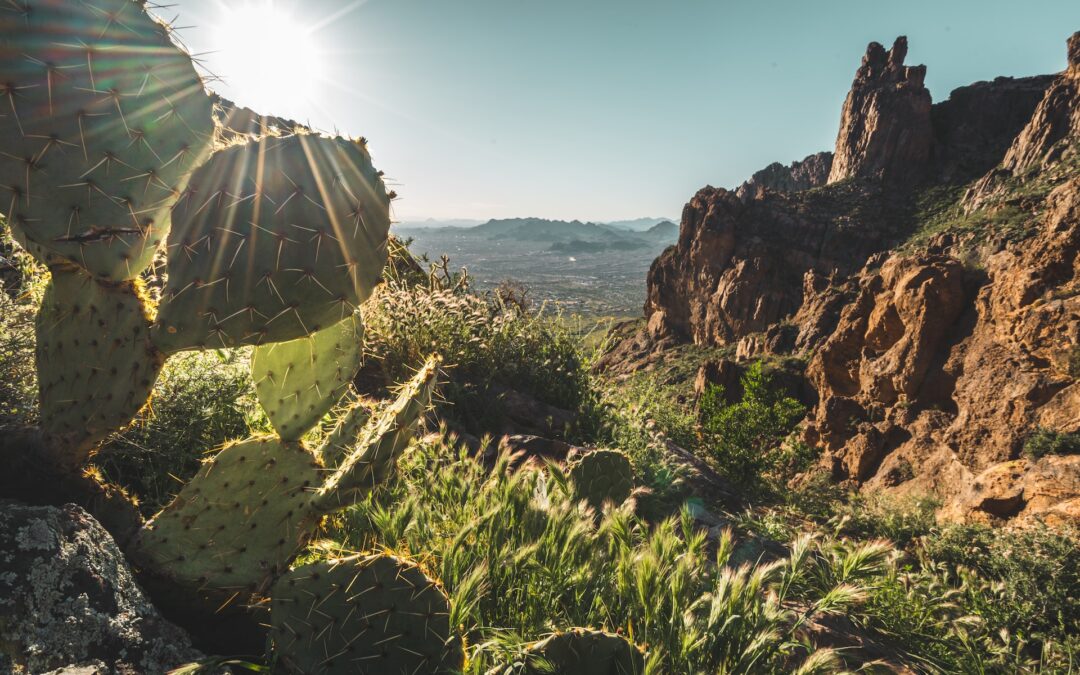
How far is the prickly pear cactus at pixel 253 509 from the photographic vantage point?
175cm

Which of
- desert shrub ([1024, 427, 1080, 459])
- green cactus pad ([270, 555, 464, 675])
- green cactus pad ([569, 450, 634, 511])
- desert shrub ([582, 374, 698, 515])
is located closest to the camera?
green cactus pad ([270, 555, 464, 675])

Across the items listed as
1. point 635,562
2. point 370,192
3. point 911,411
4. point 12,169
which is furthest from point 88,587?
point 911,411

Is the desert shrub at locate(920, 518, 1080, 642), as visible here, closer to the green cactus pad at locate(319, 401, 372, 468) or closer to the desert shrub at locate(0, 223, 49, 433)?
the green cactus pad at locate(319, 401, 372, 468)

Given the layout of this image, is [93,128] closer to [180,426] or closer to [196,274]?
[196,274]

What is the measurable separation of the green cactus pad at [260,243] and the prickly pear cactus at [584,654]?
128cm

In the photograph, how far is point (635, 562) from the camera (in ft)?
6.00

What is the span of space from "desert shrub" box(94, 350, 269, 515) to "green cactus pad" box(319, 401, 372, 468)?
0.50m

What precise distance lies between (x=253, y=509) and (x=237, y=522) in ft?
0.22

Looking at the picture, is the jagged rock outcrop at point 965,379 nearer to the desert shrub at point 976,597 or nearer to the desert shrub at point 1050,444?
the desert shrub at point 1050,444

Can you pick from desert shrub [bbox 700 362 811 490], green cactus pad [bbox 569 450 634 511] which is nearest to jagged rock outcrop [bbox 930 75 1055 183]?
desert shrub [bbox 700 362 811 490]

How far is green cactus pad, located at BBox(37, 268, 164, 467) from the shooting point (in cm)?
174

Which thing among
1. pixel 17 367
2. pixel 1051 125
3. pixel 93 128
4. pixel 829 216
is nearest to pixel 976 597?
pixel 93 128

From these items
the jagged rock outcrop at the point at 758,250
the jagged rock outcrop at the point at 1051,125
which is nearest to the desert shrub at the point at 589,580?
the jagged rock outcrop at the point at 758,250

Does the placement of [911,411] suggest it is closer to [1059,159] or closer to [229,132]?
[229,132]
